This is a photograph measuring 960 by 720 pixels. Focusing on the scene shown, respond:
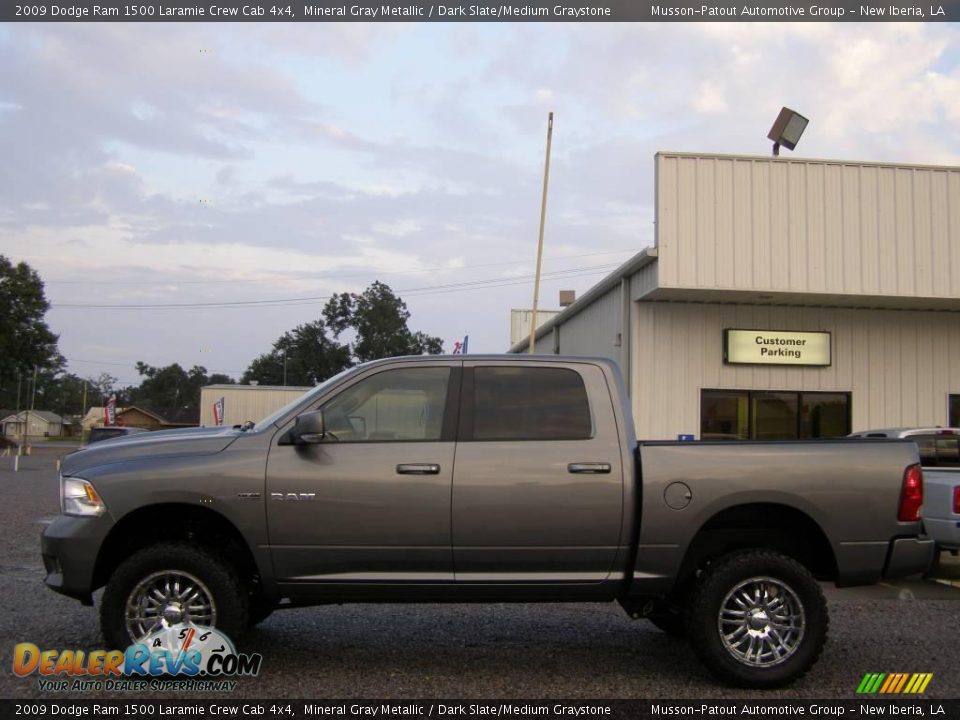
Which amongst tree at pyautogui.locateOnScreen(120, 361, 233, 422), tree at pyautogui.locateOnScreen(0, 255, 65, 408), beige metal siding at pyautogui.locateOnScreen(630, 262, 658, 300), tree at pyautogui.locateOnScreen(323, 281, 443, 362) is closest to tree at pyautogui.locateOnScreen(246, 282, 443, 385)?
tree at pyautogui.locateOnScreen(323, 281, 443, 362)

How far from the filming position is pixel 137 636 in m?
5.15

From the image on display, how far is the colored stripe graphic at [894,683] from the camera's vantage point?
205 inches

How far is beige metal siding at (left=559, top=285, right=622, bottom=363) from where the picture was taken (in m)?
17.9

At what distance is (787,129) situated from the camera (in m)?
16.8

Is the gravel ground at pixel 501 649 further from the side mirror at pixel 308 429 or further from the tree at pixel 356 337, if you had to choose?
the tree at pixel 356 337

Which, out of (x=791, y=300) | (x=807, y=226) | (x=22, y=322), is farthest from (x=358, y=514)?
(x=22, y=322)

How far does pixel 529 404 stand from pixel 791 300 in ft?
39.8

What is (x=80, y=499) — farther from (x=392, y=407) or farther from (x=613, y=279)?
(x=613, y=279)

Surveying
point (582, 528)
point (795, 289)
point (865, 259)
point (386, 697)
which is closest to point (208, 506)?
point (386, 697)

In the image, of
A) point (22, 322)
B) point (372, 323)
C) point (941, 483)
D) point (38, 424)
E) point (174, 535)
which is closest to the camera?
point (174, 535)

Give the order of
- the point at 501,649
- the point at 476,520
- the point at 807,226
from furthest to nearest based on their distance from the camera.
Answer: the point at 807,226
the point at 501,649
the point at 476,520

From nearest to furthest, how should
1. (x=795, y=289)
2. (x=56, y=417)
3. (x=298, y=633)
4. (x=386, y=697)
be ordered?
(x=386, y=697)
(x=298, y=633)
(x=795, y=289)
(x=56, y=417)

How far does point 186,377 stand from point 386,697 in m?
139

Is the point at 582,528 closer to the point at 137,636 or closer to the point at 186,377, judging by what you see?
the point at 137,636
